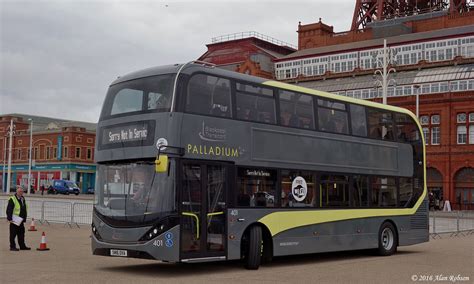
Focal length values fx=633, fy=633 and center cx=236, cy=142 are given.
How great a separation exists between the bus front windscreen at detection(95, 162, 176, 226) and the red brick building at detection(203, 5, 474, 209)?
126 feet

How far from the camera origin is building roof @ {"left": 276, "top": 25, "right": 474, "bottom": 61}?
213ft

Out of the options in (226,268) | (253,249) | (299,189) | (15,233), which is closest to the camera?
(253,249)

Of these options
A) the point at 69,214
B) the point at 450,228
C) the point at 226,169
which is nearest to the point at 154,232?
the point at 226,169

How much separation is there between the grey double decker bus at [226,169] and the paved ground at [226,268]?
499 mm

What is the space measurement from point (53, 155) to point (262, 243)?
82672 millimetres

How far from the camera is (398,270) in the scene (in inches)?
588

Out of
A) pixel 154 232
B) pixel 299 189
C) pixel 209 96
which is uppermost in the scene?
pixel 209 96

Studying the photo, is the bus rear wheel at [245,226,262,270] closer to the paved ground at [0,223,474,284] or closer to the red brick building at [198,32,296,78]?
the paved ground at [0,223,474,284]

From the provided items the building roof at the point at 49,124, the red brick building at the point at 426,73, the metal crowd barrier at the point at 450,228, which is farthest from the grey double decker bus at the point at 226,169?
the building roof at the point at 49,124

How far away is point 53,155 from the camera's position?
9300 centimetres

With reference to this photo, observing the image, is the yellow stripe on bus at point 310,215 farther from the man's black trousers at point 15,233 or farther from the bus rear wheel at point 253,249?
the man's black trousers at point 15,233

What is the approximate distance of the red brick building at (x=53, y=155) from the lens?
91.6m

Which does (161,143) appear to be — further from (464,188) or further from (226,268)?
(464,188)

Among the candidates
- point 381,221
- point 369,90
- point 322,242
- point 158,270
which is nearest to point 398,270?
point 322,242
